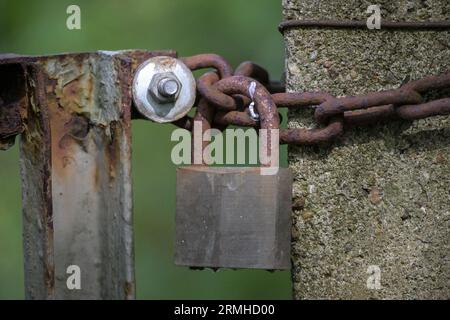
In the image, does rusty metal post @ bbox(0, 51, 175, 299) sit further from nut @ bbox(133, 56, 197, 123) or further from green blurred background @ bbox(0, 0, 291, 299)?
green blurred background @ bbox(0, 0, 291, 299)

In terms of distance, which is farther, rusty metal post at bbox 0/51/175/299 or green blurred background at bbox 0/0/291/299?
green blurred background at bbox 0/0/291/299

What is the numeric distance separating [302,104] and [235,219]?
0.21 m

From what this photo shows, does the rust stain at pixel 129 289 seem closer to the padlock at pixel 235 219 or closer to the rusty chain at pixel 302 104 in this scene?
the padlock at pixel 235 219

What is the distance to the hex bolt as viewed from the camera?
1.41 meters

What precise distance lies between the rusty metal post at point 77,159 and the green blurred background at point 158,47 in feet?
9.27

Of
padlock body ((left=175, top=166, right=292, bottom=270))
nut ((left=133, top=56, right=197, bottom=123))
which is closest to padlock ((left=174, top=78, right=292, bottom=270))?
padlock body ((left=175, top=166, right=292, bottom=270))

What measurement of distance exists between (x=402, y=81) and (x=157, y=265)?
354cm

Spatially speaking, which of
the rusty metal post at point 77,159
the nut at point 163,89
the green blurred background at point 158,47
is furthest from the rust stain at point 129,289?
the green blurred background at point 158,47

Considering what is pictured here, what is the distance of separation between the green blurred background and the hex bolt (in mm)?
2841

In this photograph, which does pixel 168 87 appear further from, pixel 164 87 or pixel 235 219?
pixel 235 219

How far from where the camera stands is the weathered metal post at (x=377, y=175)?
1.38m

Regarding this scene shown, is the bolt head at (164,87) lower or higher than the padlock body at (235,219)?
higher

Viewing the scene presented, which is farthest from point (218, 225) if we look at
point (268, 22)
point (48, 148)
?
point (268, 22)

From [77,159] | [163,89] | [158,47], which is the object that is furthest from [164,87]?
[158,47]
